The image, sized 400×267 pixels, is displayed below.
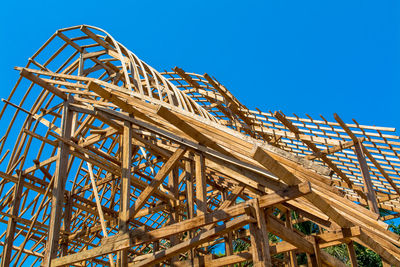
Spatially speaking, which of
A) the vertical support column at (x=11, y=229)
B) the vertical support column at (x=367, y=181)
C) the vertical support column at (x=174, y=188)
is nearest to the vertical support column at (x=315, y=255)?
the vertical support column at (x=367, y=181)

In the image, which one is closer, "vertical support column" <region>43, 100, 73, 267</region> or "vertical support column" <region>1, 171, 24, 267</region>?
"vertical support column" <region>43, 100, 73, 267</region>

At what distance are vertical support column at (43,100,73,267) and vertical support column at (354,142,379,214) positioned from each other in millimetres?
7271

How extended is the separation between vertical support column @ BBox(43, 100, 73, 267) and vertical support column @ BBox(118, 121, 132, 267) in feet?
4.47

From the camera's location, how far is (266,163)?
5.75 m

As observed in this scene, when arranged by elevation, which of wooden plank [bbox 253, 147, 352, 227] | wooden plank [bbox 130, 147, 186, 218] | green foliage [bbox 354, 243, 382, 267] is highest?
green foliage [bbox 354, 243, 382, 267]

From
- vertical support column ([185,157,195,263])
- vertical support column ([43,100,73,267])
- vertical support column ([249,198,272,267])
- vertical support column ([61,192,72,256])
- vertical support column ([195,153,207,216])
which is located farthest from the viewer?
vertical support column ([61,192,72,256])

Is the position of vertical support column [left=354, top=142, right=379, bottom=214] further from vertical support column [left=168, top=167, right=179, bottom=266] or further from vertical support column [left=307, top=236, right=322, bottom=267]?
vertical support column [left=168, top=167, right=179, bottom=266]

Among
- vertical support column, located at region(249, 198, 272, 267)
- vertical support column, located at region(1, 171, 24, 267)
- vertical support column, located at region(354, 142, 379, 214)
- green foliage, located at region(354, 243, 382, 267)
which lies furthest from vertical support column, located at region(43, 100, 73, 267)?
green foliage, located at region(354, 243, 382, 267)

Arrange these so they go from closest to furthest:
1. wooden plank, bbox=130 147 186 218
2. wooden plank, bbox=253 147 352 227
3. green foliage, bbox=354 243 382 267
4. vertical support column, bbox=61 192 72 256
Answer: wooden plank, bbox=253 147 352 227
wooden plank, bbox=130 147 186 218
vertical support column, bbox=61 192 72 256
green foliage, bbox=354 243 382 267

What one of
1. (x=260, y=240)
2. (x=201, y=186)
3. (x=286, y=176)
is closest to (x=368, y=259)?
(x=201, y=186)

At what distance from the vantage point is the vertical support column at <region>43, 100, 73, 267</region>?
28.1 feet

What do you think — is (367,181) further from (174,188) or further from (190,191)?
(174,188)

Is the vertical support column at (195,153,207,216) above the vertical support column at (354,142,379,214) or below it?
below

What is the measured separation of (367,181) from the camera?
1098cm
